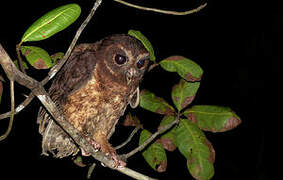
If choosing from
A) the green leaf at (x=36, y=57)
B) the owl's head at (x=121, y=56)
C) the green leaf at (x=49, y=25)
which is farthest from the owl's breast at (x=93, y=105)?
the green leaf at (x=49, y=25)

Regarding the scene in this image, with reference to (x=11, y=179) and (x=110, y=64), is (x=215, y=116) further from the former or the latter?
(x=11, y=179)

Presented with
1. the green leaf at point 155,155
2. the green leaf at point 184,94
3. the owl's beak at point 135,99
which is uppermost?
the green leaf at point 184,94

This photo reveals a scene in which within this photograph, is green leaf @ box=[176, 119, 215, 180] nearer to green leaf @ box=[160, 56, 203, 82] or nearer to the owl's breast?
green leaf @ box=[160, 56, 203, 82]

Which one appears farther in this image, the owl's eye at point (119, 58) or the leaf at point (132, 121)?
the owl's eye at point (119, 58)

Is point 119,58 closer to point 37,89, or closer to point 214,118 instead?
point 214,118

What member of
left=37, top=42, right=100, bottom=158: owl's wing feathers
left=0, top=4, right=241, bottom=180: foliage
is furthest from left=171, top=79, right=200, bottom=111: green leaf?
left=37, top=42, right=100, bottom=158: owl's wing feathers

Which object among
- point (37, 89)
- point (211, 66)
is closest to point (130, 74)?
point (37, 89)

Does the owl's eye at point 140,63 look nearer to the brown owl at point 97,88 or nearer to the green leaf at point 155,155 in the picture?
the brown owl at point 97,88
